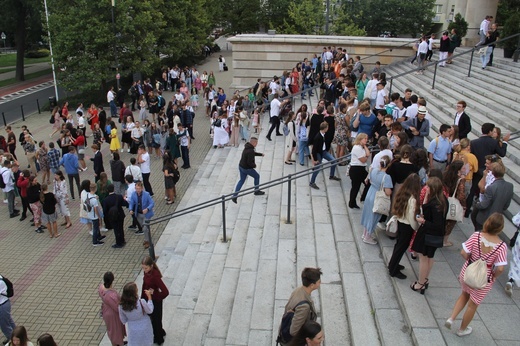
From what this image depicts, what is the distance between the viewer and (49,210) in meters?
11.4

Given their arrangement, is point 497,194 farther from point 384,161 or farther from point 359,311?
point 359,311

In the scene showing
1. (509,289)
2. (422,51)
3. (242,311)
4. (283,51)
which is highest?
(422,51)

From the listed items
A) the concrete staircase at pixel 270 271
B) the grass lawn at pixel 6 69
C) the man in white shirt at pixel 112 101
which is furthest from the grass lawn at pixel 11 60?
the concrete staircase at pixel 270 271

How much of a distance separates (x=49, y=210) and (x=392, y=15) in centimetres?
→ 4530

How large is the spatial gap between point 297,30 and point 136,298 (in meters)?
35.5

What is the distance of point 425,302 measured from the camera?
6.30 meters

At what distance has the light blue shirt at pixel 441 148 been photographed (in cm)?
867

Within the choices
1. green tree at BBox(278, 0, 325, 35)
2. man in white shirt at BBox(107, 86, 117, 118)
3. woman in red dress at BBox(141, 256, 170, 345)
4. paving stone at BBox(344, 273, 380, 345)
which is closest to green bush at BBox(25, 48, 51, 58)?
green tree at BBox(278, 0, 325, 35)

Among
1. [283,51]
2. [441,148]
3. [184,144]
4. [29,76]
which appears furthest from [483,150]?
[29,76]

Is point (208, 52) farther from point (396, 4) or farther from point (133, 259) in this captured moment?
point (133, 259)

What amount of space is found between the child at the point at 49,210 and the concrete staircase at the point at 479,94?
32.9 ft

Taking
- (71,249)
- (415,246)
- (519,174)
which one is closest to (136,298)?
(415,246)

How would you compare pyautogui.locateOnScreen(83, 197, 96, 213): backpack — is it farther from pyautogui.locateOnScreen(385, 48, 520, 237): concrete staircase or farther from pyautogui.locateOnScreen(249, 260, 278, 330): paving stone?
pyautogui.locateOnScreen(385, 48, 520, 237): concrete staircase

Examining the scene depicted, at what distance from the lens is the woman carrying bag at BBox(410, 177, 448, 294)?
19.5ft
